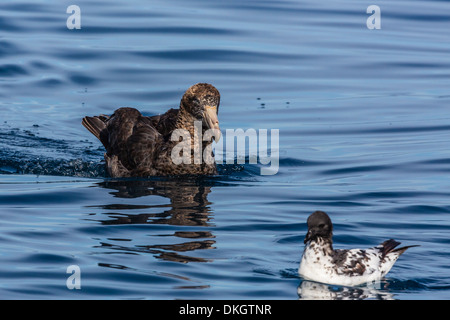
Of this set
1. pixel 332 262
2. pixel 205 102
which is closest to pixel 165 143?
pixel 205 102

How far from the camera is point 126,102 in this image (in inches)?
718

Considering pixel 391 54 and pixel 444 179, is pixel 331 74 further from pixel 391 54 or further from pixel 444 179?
pixel 444 179

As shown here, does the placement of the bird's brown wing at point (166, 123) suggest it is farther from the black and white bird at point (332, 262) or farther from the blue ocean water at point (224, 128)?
the black and white bird at point (332, 262)

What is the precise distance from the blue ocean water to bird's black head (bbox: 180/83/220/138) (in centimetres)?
94

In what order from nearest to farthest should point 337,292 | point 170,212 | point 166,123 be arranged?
point 337,292 → point 170,212 → point 166,123

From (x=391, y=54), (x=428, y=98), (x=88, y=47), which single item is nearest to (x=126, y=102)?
(x=88, y=47)

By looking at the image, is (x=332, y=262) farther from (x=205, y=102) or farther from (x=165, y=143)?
(x=165, y=143)

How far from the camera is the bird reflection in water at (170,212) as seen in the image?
9.52 m

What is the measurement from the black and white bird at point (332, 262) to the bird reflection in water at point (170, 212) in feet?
3.81

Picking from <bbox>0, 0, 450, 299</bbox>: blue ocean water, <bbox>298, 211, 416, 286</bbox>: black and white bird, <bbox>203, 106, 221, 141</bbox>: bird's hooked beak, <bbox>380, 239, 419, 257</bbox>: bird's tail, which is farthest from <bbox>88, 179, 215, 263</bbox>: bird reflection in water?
<bbox>380, 239, 419, 257</bbox>: bird's tail

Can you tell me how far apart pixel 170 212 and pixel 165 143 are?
73.8 inches

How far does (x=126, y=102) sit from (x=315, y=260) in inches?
403

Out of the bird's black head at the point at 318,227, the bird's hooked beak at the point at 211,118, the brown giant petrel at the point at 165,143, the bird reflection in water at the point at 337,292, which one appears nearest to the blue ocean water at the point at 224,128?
the bird reflection in water at the point at 337,292

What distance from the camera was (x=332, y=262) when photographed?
8.72 meters
